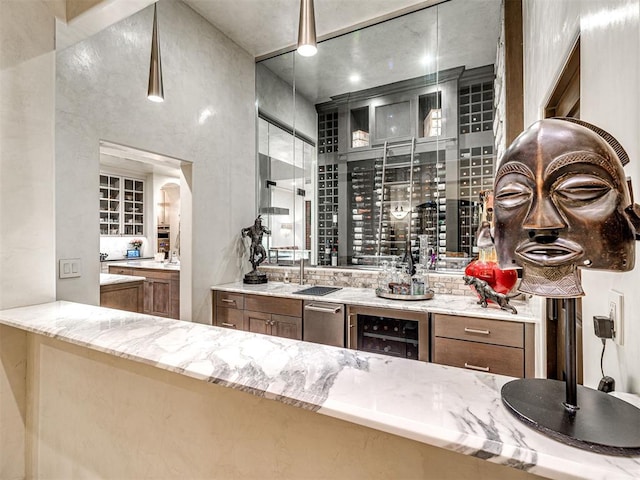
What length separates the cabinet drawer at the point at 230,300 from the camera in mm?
3076

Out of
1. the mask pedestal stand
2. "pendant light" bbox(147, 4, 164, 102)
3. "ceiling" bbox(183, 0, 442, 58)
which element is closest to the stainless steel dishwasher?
"pendant light" bbox(147, 4, 164, 102)

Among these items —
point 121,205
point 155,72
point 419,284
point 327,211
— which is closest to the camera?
point 155,72

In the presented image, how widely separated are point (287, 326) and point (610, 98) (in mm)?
2501

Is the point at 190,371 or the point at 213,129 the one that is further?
the point at 213,129

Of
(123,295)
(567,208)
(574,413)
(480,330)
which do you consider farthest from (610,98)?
(123,295)

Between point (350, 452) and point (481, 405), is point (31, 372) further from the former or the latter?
point (481, 405)

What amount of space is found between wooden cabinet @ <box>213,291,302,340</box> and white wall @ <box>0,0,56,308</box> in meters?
1.55

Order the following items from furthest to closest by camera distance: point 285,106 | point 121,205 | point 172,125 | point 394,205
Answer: point 121,205 < point 285,106 < point 394,205 < point 172,125

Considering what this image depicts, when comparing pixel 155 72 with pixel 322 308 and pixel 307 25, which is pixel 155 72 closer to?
pixel 307 25

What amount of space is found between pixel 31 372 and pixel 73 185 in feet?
3.71

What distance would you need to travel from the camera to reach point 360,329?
8.38 ft

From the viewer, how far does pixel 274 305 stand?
2883 mm

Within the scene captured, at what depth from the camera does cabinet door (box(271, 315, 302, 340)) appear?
2771 mm

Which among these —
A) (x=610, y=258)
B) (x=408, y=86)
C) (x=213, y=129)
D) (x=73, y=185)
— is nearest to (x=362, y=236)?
(x=408, y=86)
